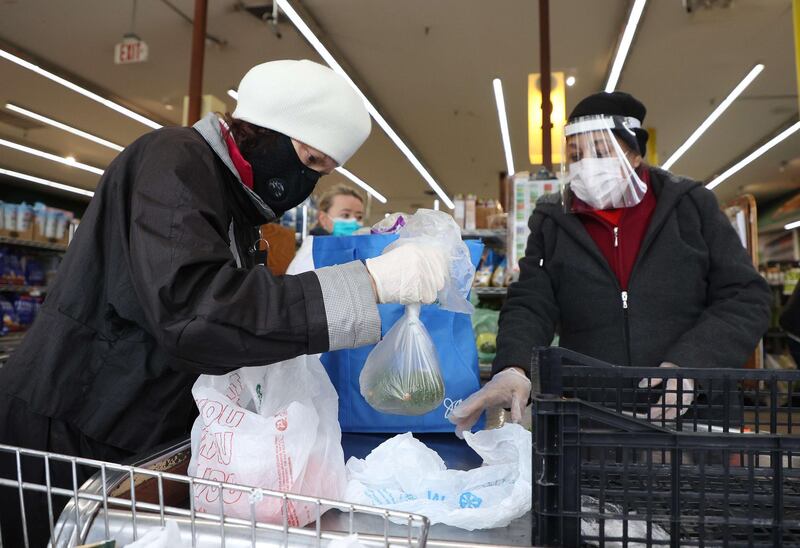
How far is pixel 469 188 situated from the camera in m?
16.0

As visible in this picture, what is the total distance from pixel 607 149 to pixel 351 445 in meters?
1.18

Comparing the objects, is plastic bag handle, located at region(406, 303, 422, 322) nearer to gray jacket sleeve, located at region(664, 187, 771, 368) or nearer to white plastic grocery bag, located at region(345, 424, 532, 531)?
white plastic grocery bag, located at region(345, 424, 532, 531)

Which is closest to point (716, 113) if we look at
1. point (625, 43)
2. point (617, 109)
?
point (625, 43)

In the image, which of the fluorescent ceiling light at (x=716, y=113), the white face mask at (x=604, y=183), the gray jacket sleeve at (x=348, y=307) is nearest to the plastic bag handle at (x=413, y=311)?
the gray jacket sleeve at (x=348, y=307)

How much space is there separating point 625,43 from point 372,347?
6860 mm

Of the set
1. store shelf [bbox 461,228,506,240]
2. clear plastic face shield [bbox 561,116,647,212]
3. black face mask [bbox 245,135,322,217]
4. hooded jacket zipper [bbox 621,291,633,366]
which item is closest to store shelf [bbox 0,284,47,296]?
store shelf [bbox 461,228,506,240]

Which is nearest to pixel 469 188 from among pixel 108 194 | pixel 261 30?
pixel 261 30

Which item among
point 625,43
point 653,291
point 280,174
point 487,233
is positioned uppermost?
point 625,43

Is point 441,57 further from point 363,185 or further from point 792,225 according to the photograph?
point 792,225

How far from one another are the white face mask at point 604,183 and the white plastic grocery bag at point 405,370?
0.93m

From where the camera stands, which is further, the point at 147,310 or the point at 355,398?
the point at 355,398

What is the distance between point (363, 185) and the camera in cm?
1480

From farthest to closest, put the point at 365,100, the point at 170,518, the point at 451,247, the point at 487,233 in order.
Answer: the point at 365,100, the point at 487,233, the point at 451,247, the point at 170,518

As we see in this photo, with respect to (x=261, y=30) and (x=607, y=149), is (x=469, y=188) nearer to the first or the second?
(x=261, y=30)
